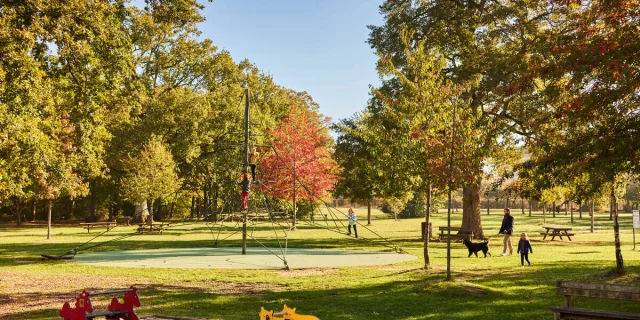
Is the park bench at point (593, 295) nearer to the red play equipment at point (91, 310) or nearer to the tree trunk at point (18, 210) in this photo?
the red play equipment at point (91, 310)

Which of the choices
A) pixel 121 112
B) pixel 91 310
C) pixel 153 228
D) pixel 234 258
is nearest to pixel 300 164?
pixel 121 112

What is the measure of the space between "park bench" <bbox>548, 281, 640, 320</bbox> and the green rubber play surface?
1022 cm

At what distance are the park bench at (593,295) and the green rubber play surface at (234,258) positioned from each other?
10.2 m

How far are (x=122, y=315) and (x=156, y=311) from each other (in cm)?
238

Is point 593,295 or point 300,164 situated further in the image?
point 300,164

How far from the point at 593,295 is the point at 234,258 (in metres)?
14.3

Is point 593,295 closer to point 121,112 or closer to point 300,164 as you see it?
point 300,164

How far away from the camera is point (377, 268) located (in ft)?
55.8

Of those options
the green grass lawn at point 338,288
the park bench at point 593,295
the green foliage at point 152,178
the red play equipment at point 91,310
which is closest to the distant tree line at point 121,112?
the green foliage at point 152,178

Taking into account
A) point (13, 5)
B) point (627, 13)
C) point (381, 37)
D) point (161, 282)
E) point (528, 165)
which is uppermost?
point (381, 37)

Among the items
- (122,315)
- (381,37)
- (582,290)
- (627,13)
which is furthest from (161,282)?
(381,37)

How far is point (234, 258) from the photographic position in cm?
2019

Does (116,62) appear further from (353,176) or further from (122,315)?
(353,176)

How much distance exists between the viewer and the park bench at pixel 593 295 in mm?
7172
